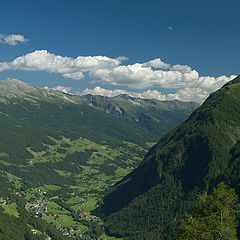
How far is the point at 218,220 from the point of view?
5484cm

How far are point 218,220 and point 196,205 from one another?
7.99 m

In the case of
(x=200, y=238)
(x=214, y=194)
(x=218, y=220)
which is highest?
(x=214, y=194)

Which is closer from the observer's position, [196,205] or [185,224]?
[185,224]

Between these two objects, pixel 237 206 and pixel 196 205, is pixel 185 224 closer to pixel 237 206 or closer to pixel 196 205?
pixel 196 205

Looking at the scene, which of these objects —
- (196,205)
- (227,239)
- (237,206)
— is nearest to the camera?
(227,239)

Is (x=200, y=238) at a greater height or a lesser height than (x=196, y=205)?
lesser

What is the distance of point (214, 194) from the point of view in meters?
57.7

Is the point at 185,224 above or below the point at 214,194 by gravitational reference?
below

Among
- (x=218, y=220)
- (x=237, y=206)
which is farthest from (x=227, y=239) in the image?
(x=237, y=206)

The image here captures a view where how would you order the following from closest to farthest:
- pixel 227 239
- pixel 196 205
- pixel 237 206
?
pixel 227 239, pixel 237 206, pixel 196 205

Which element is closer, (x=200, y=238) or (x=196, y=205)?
(x=200, y=238)

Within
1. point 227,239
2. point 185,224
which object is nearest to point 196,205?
point 185,224

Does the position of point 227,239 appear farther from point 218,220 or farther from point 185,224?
point 185,224

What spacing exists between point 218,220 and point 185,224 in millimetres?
6931
